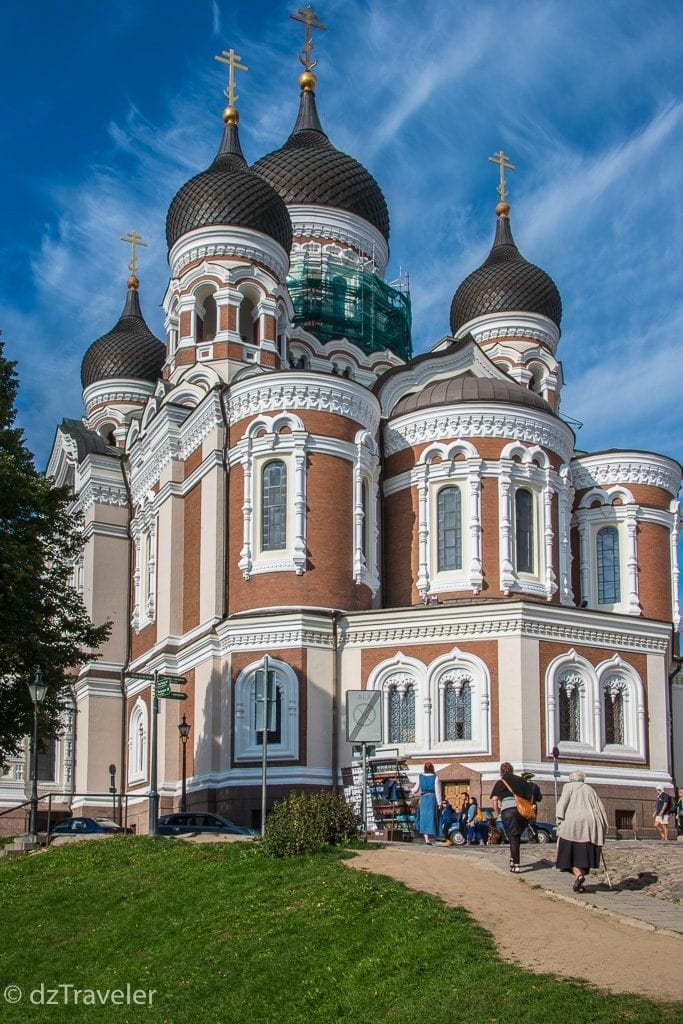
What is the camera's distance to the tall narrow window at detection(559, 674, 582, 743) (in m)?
32.1

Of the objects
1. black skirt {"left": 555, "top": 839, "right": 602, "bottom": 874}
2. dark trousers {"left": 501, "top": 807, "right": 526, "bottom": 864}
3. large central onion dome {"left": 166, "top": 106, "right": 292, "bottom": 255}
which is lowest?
black skirt {"left": 555, "top": 839, "right": 602, "bottom": 874}

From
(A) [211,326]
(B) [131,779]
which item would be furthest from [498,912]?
(A) [211,326]

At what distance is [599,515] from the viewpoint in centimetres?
3972

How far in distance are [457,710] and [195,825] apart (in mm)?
7967

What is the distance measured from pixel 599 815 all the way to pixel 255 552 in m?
18.6

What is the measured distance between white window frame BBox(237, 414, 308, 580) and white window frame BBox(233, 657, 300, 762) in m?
2.52

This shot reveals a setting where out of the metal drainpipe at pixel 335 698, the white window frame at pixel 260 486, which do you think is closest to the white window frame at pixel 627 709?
the metal drainpipe at pixel 335 698

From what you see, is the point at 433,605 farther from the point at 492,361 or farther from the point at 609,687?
the point at 492,361

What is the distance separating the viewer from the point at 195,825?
26.5 meters

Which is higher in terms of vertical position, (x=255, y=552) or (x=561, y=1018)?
(x=255, y=552)

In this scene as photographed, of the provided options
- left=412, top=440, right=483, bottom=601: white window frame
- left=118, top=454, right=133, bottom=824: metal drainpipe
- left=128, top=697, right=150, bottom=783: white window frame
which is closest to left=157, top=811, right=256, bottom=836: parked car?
left=412, top=440, right=483, bottom=601: white window frame

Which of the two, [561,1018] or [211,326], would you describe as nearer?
[561,1018]

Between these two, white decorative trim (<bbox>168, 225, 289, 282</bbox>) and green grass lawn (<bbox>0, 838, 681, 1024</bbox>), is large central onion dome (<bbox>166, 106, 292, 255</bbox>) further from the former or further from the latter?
green grass lawn (<bbox>0, 838, 681, 1024</bbox>)

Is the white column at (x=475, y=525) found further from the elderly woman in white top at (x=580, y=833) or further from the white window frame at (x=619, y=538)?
the elderly woman in white top at (x=580, y=833)
